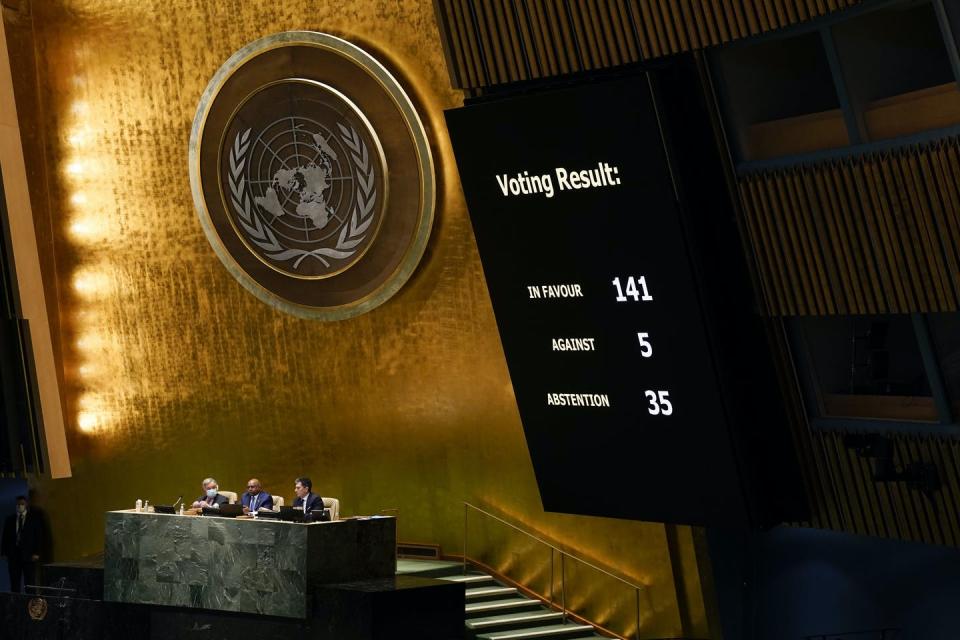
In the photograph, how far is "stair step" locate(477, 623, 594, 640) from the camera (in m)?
14.5

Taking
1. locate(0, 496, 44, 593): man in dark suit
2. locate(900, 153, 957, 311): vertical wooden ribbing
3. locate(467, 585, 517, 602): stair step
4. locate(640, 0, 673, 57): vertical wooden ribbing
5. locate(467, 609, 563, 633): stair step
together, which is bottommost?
locate(467, 609, 563, 633): stair step

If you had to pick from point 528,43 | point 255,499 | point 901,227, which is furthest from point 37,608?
Result: point 901,227

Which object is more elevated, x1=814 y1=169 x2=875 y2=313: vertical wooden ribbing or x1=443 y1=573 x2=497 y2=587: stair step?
x1=814 y1=169 x2=875 y2=313: vertical wooden ribbing

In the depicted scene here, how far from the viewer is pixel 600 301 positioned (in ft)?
39.8

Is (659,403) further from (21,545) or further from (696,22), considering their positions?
(21,545)

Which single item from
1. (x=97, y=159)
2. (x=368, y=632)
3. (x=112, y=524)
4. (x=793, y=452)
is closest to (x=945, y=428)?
(x=793, y=452)

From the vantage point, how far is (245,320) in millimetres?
17609

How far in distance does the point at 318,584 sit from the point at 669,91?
5615mm

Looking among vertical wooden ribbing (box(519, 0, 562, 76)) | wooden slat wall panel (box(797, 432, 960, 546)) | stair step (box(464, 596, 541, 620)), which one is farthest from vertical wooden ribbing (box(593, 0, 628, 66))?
stair step (box(464, 596, 541, 620))

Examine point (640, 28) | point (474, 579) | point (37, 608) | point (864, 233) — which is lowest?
point (474, 579)

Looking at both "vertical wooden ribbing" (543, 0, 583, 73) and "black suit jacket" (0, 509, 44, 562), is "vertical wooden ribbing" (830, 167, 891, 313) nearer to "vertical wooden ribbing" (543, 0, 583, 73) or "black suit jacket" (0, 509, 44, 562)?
"vertical wooden ribbing" (543, 0, 583, 73)

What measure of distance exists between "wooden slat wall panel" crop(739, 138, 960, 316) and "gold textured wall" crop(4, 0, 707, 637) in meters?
4.19

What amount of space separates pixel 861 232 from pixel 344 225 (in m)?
7.36

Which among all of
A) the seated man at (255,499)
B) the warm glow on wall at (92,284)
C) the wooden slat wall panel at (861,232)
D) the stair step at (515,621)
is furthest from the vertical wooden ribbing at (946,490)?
the warm glow on wall at (92,284)
